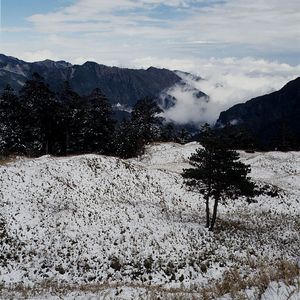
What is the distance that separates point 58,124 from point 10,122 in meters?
8.42

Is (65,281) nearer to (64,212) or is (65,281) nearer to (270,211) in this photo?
(64,212)

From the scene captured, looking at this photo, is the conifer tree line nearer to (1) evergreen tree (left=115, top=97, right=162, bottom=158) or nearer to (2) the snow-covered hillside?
(1) evergreen tree (left=115, top=97, right=162, bottom=158)

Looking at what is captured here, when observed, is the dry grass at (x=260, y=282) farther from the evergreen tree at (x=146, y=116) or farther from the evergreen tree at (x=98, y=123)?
the evergreen tree at (x=146, y=116)

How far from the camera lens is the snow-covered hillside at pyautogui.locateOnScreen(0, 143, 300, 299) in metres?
22.7

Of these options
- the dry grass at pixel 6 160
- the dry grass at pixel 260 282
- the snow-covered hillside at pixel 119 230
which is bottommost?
the snow-covered hillside at pixel 119 230

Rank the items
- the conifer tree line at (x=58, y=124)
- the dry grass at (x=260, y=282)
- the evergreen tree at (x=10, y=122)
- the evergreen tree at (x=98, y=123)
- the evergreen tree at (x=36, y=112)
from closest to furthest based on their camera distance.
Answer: the dry grass at (x=260, y=282), the evergreen tree at (x=36, y=112), the conifer tree line at (x=58, y=124), the evergreen tree at (x=10, y=122), the evergreen tree at (x=98, y=123)

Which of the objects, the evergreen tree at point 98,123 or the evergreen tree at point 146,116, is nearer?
the evergreen tree at point 98,123

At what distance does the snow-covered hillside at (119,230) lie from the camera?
74.5 feet

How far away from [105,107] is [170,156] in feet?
52.2

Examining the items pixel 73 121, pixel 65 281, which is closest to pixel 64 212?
pixel 65 281

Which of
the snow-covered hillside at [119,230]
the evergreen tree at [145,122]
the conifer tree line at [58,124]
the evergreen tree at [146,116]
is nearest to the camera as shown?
the snow-covered hillside at [119,230]

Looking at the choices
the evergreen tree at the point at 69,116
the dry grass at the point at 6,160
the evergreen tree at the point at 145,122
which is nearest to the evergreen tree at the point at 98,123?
the evergreen tree at the point at 69,116

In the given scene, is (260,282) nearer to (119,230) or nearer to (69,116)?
(119,230)

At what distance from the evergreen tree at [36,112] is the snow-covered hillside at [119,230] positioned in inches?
772
